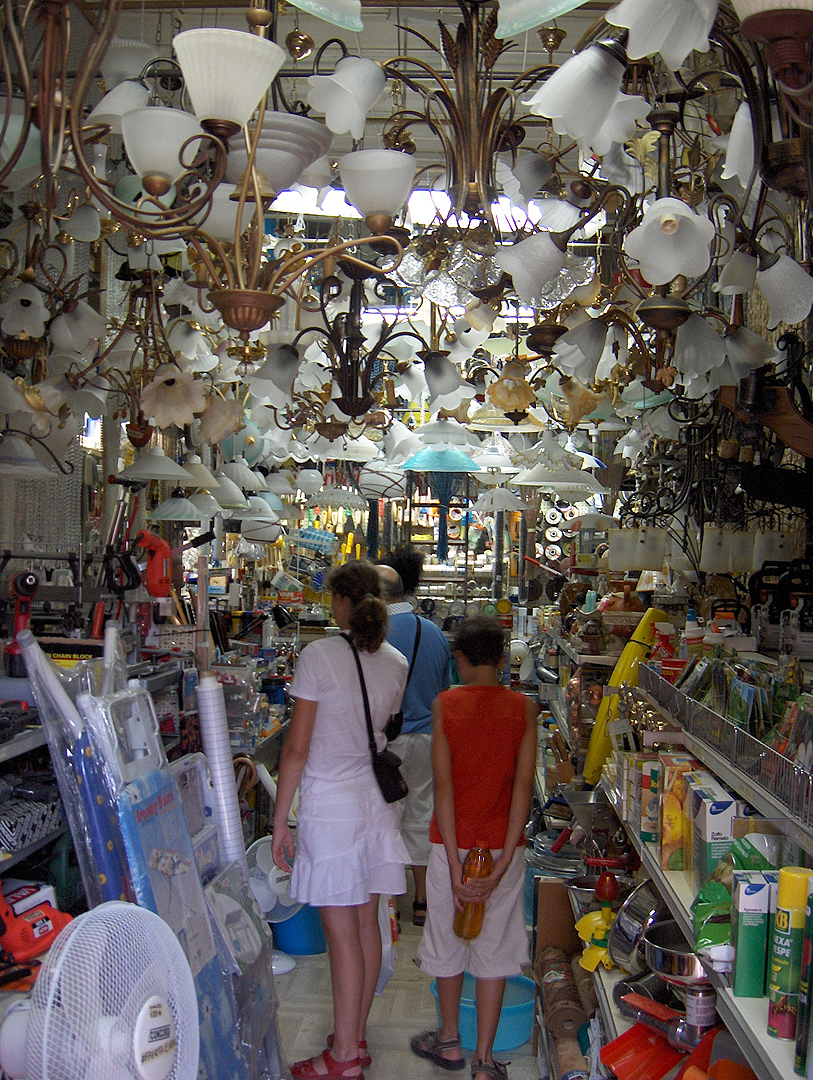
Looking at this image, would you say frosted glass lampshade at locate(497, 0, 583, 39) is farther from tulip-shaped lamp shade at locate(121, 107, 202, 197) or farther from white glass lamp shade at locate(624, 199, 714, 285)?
tulip-shaped lamp shade at locate(121, 107, 202, 197)

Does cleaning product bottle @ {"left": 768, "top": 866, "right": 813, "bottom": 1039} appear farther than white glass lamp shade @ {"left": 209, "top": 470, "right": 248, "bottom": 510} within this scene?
No

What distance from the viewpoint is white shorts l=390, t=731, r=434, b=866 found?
4.99 m

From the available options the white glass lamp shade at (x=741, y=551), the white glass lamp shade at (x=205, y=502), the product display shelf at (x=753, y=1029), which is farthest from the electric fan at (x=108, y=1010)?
the white glass lamp shade at (x=205, y=502)

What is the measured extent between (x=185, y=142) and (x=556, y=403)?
3.93 m

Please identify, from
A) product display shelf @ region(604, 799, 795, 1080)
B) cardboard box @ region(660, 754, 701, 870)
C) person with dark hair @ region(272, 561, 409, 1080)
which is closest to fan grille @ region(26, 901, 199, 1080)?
product display shelf @ region(604, 799, 795, 1080)

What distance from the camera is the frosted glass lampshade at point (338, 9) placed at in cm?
187

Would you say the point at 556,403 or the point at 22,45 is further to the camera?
the point at 556,403

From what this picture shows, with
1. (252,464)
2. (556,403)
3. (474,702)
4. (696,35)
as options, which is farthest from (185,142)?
(252,464)

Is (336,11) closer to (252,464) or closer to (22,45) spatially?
(22,45)

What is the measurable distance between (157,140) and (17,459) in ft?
5.87

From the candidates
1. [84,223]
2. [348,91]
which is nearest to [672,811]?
[348,91]

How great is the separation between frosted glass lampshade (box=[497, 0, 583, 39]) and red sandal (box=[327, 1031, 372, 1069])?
3.28m

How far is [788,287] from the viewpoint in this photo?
243 centimetres

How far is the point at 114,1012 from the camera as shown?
63.0 inches
